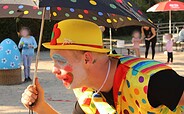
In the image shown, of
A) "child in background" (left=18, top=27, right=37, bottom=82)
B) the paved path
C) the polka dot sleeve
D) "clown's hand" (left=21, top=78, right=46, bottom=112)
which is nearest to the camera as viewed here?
the polka dot sleeve

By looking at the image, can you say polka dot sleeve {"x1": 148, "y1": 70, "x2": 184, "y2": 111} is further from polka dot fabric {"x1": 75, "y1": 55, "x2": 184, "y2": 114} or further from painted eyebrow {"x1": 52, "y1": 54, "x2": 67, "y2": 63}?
painted eyebrow {"x1": 52, "y1": 54, "x2": 67, "y2": 63}

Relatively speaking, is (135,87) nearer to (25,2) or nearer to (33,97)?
(33,97)

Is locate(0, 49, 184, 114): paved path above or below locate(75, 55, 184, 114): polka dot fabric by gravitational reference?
below

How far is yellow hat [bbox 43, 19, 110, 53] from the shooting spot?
2295 millimetres

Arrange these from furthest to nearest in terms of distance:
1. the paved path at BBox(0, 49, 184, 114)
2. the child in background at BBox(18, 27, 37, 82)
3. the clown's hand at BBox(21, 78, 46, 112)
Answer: the child in background at BBox(18, 27, 37, 82) → the paved path at BBox(0, 49, 184, 114) → the clown's hand at BBox(21, 78, 46, 112)

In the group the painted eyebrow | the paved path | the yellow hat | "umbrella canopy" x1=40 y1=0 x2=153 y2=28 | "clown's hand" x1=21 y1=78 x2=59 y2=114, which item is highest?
"umbrella canopy" x1=40 y1=0 x2=153 y2=28

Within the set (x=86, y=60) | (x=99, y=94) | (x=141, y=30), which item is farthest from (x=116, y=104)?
(x=141, y=30)

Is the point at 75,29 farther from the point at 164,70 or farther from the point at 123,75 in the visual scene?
the point at 164,70

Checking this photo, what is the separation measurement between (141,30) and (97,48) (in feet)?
45.0

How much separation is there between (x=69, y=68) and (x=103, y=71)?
19cm

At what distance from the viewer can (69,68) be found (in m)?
2.31

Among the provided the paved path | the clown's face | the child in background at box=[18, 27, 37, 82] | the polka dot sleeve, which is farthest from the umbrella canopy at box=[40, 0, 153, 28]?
the child in background at box=[18, 27, 37, 82]

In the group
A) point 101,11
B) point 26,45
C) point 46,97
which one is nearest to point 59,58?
point 101,11

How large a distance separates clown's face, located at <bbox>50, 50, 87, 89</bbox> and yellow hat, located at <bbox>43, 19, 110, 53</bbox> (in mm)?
47
